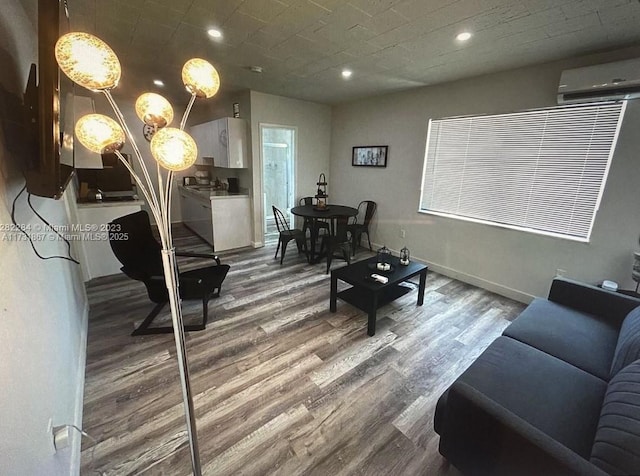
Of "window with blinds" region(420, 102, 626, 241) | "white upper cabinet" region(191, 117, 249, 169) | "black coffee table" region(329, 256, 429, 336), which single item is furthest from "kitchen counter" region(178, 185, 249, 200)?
"window with blinds" region(420, 102, 626, 241)

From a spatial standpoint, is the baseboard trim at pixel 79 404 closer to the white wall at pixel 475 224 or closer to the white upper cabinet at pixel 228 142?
the white upper cabinet at pixel 228 142

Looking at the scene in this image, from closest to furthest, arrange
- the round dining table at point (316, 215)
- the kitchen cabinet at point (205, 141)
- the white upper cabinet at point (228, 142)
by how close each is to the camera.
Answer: the round dining table at point (316, 215)
the white upper cabinet at point (228, 142)
the kitchen cabinet at point (205, 141)

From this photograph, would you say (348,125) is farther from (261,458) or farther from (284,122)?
(261,458)

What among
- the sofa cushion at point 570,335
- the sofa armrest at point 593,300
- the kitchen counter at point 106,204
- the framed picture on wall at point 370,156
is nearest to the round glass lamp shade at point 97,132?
the sofa cushion at point 570,335

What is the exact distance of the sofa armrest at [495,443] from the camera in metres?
0.91

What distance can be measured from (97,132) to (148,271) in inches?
78.1

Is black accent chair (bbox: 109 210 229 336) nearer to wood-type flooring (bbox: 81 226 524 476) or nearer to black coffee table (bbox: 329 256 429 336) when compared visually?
wood-type flooring (bbox: 81 226 524 476)

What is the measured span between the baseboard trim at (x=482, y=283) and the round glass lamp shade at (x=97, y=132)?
3.96m

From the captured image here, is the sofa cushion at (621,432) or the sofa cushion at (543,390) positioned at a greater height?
the sofa cushion at (621,432)

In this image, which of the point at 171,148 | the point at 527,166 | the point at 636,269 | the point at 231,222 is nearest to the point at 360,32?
the point at 171,148

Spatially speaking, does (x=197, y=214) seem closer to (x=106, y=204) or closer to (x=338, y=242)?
(x=106, y=204)

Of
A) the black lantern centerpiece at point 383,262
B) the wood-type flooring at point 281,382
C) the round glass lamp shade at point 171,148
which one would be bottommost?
the wood-type flooring at point 281,382

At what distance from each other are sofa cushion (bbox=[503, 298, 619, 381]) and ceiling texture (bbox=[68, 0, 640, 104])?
2140 mm

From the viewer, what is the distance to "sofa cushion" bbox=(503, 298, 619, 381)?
1.61 meters
